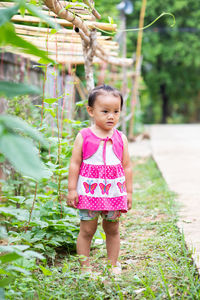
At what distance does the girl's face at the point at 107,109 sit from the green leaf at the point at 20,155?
133 centimetres

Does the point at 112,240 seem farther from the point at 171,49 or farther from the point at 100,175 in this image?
the point at 171,49

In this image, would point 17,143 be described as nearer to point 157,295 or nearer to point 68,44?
point 157,295

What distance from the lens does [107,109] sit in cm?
216

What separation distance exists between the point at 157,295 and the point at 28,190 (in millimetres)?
2145

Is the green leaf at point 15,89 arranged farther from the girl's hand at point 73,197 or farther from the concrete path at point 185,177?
the concrete path at point 185,177

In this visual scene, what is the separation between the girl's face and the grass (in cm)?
77

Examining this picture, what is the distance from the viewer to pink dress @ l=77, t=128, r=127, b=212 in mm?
2117

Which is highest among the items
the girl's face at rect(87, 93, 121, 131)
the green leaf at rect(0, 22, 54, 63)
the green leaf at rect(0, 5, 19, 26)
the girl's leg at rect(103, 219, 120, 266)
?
the green leaf at rect(0, 5, 19, 26)

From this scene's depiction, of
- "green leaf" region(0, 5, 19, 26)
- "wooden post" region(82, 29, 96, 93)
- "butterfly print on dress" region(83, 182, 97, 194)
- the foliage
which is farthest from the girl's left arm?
the foliage

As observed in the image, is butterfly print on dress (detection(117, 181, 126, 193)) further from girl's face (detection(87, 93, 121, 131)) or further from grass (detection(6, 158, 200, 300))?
grass (detection(6, 158, 200, 300))

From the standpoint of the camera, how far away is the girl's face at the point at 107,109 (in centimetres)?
215

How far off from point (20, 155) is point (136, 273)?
1.48 m

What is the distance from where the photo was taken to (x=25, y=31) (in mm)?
3154

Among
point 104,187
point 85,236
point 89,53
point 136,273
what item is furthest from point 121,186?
point 89,53
